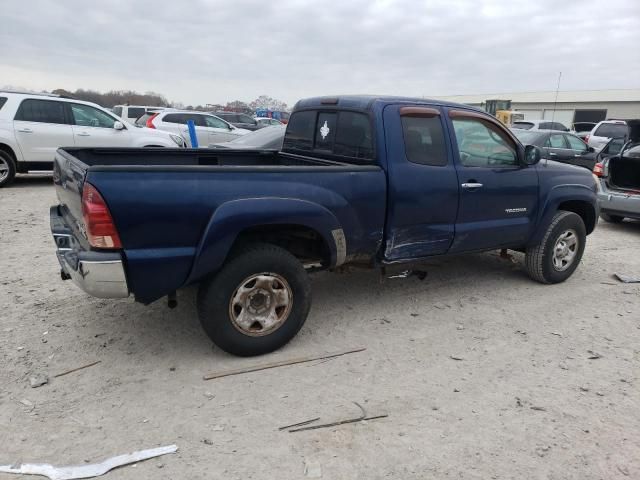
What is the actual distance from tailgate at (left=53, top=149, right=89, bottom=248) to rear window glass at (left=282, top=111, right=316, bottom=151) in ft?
7.04

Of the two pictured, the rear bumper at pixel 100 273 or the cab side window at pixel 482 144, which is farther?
the cab side window at pixel 482 144

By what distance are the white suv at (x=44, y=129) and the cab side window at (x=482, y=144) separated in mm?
8294

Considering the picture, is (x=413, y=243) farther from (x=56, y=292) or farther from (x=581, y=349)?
(x=56, y=292)

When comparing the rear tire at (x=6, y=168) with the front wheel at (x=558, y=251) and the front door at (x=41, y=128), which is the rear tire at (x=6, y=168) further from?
the front wheel at (x=558, y=251)

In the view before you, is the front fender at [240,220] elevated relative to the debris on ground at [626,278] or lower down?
elevated

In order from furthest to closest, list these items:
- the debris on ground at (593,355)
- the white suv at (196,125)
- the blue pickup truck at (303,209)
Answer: the white suv at (196,125)
the debris on ground at (593,355)
the blue pickup truck at (303,209)

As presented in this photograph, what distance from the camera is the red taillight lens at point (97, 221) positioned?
2.98m

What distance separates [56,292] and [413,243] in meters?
3.33

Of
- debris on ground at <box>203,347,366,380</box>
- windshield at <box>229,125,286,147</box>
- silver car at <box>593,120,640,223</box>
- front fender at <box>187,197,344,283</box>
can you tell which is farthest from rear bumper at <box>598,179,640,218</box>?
front fender at <box>187,197,344,283</box>

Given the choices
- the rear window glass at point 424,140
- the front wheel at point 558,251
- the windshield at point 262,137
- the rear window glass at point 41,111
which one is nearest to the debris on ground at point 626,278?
the front wheel at point 558,251

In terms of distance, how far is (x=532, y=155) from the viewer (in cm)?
488

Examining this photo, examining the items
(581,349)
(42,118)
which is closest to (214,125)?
(42,118)

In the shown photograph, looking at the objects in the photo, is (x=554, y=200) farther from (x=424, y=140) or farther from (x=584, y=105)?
(x=584, y=105)

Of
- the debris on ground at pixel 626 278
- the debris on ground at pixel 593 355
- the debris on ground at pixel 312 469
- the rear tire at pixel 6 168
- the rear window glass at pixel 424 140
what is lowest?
the debris on ground at pixel 626 278
